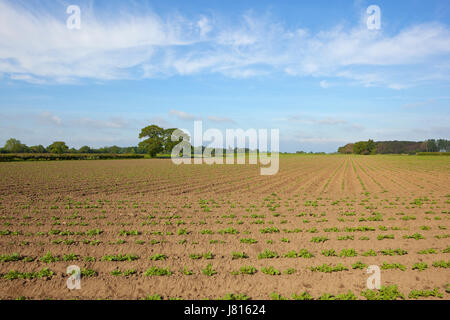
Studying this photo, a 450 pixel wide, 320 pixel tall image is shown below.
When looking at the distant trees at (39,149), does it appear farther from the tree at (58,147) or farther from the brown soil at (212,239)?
the brown soil at (212,239)

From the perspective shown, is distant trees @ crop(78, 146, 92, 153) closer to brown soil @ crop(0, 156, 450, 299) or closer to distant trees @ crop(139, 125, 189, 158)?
distant trees @ crop(139, 125, 189, 158)

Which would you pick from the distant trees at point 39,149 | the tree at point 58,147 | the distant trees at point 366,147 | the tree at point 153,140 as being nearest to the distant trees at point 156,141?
the tree at point 153,140

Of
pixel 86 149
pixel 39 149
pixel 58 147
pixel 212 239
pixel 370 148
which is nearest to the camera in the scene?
pixel 212 239

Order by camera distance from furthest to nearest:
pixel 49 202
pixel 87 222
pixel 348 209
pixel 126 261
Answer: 1. pixel 49 202
2. pixel 348 209
3. pixel 87 222
4. pixel 126 261

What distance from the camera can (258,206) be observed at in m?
14.6

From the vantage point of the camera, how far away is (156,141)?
9269 centimetres

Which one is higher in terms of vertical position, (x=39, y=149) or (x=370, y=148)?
(x=370, y=148)

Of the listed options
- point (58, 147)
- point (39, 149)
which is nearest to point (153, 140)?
point (58, 147)

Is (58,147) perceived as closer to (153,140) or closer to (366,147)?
(153,140)

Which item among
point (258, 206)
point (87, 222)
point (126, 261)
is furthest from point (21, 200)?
point (258, 206)

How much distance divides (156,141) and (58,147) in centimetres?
4981

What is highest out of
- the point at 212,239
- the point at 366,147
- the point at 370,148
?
the point at 366,147

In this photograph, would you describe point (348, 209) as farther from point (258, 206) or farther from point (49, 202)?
point (49, 202)
